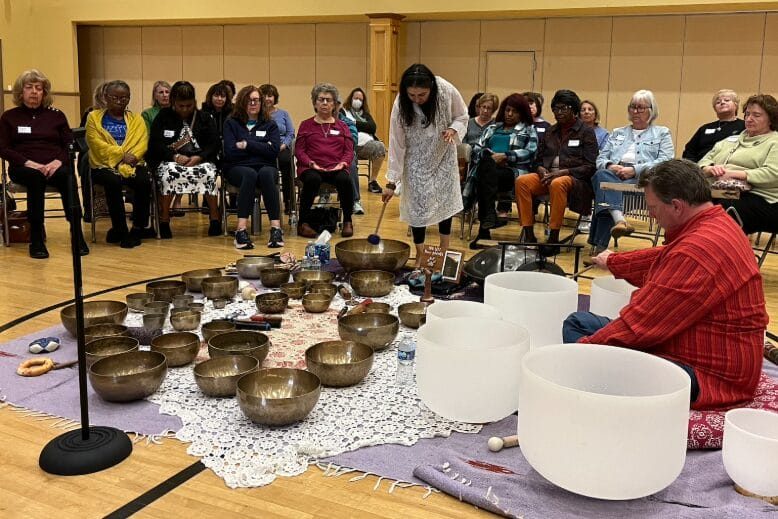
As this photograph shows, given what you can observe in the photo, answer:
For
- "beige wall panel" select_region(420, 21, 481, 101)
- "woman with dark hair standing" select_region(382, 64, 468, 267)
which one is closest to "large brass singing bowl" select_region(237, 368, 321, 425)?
"woman with dark hair standing" select_region(382, 64, 468, 267)

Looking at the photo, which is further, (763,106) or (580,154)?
(580,154)

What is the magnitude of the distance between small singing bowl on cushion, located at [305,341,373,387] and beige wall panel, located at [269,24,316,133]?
9585mm

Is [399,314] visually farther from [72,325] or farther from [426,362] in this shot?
[72,325]

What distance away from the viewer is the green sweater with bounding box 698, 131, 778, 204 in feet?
14.9

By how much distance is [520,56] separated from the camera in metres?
10.9

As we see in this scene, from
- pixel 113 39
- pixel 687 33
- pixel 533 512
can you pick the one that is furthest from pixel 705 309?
pixel 113 39

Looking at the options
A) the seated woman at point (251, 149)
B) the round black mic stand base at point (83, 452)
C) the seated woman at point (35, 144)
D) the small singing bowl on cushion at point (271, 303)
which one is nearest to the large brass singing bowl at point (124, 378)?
the round black mic stand base at point (83, 452)

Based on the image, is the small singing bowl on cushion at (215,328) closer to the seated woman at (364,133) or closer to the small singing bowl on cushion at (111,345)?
the small singing bowl on cushion at (111,345)

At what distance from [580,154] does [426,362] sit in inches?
137

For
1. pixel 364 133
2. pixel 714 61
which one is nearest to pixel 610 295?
pixel 364 133

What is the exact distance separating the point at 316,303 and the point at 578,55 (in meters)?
7.98

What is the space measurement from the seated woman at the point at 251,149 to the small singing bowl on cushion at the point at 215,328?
2488 millimetres

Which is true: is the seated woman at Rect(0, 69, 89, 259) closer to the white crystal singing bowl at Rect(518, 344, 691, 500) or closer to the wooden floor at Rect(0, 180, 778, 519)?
the wooden floor at Rect(0, 180, 778, 519)

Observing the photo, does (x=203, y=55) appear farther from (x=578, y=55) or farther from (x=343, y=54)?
(x=578, y=55)
